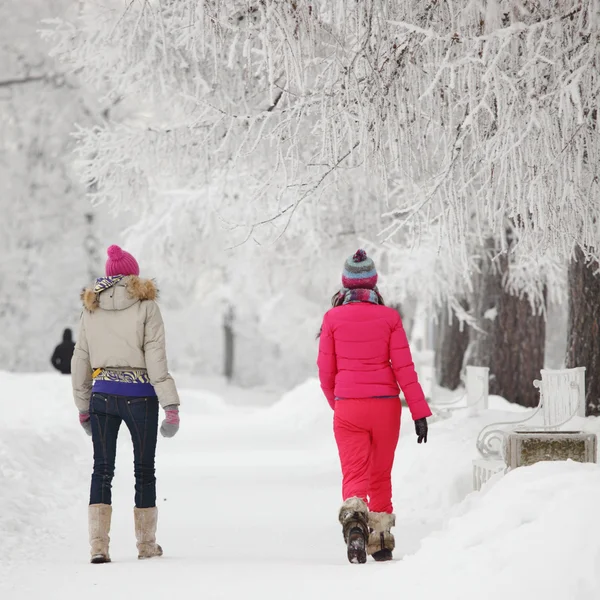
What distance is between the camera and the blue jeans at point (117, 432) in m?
6.22

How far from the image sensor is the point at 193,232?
16234 mm

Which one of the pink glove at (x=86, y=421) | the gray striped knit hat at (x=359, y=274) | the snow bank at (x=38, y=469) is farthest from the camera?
the snow bank at (x=38, y=469)

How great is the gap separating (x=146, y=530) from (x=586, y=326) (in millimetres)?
5968

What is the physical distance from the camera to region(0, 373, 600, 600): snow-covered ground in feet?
14.6

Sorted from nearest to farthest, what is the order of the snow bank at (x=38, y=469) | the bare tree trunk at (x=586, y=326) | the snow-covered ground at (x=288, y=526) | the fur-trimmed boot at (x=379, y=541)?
1. the snow-covered ground at (x=288, y=526)
2. the fur-trimmed boot at (x=379, y=541)
3. the snow bank at (x=38, y=469)
4. the bare tree trunk at (x=586, y=326)

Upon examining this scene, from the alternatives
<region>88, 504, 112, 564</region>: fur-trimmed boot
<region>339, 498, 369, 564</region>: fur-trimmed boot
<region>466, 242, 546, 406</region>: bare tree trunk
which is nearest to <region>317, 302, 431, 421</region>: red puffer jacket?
<region>339, 498, 369, 564</region>: fur-trimmed boot

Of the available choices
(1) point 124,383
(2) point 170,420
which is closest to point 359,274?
(2) point 170,420

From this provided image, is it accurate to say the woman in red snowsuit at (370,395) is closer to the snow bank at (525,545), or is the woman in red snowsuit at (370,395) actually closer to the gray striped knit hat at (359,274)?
the gray striped knit hat at (359,274)

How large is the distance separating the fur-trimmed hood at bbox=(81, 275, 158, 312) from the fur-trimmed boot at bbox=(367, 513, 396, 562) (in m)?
1.90

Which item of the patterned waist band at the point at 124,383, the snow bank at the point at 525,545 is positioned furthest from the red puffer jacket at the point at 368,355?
the snow bank at the point at 525,545

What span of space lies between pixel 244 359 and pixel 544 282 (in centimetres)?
4291

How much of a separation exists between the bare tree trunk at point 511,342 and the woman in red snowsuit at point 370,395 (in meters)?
8.76

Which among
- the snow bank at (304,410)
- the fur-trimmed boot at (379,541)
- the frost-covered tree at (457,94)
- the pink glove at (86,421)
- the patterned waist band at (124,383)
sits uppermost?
the frost-covered tree at (457,94)

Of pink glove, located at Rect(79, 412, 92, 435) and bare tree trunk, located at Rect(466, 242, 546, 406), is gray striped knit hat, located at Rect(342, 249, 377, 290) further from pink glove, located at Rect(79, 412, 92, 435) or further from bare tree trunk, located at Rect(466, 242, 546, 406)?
bare tree trunk, located at Rect(466, 242, 546, 406)
